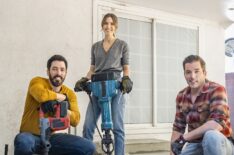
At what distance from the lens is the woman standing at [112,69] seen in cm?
292

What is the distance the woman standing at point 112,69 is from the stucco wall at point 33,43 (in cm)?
126

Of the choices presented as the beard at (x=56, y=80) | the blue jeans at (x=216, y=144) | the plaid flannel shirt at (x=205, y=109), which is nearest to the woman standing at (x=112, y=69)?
the beard at (x=56, y=80)

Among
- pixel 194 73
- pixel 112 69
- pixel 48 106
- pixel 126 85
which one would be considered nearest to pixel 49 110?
pixel 48 106

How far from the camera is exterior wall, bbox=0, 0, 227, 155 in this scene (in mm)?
4023

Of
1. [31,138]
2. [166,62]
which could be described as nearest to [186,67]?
[31,138]

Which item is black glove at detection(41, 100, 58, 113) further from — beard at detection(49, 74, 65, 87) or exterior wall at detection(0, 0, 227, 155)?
exterior wall at detection(0, 0, 227, 155)

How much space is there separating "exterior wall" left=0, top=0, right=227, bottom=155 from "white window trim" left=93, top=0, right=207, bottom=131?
0.11m

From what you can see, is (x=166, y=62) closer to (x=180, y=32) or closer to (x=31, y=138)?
(x=180, y=32)

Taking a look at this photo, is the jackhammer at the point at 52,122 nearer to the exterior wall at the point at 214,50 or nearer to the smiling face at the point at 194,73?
the smiling face at the point at 194,73

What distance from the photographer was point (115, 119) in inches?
115

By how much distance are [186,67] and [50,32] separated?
232 centimetres

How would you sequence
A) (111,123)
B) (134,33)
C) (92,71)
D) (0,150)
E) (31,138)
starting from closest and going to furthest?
(31,138) → (111,123) → (92,71) → (0,150) → (134,33)

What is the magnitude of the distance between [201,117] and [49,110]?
40.7 inches

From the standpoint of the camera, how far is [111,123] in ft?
9.07
